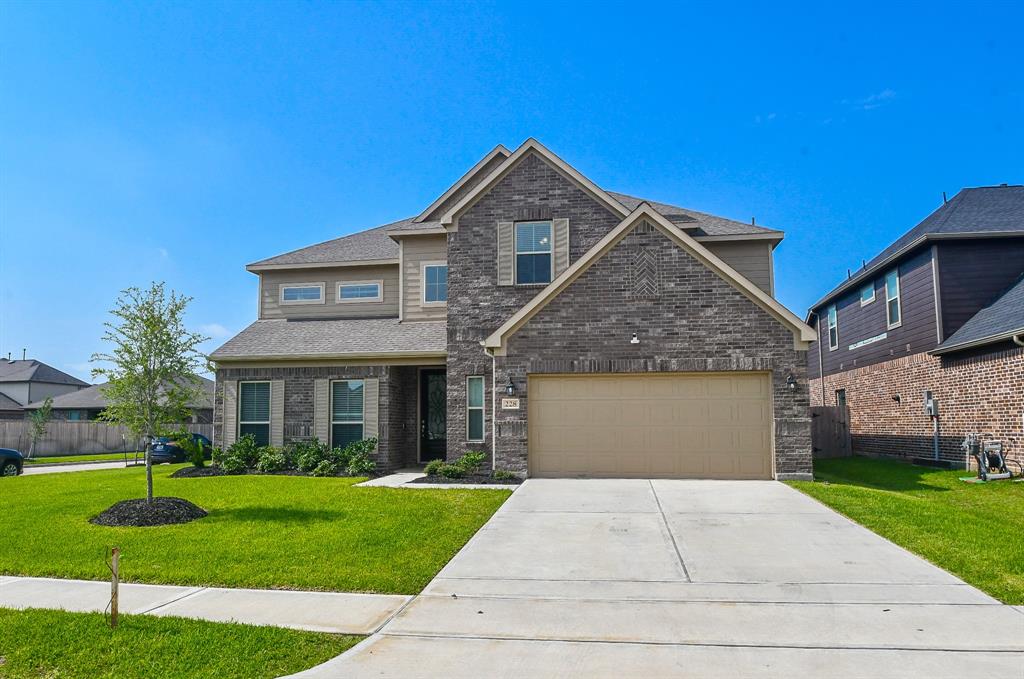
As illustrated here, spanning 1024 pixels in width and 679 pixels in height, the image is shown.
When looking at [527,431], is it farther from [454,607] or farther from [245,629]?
[245,629]

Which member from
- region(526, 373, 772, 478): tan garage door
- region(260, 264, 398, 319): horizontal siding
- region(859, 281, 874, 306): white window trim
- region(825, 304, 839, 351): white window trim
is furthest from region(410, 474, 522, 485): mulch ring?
region(825, 304, 839, 351): white window trim

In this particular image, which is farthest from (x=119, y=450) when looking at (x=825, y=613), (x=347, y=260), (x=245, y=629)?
(x=825, y=613)

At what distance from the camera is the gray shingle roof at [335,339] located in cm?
1689

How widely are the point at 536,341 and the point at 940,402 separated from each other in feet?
34.9

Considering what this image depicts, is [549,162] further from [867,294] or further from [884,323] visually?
[867,294]

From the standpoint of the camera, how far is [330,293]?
776 inches

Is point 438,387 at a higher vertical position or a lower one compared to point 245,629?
higher

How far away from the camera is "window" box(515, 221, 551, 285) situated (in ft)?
53.1

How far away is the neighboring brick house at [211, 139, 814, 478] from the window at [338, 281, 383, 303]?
5cm

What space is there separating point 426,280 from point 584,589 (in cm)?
1228

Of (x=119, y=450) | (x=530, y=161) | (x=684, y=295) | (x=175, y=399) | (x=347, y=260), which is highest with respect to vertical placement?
(x=530, y=161)

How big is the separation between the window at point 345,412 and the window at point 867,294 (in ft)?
51.4

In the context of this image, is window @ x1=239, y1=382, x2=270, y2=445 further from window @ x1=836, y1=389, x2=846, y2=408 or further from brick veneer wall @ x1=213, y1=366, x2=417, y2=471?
window @ x1=836, y1=389, x2=846, y2=408

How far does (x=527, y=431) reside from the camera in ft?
46.4
